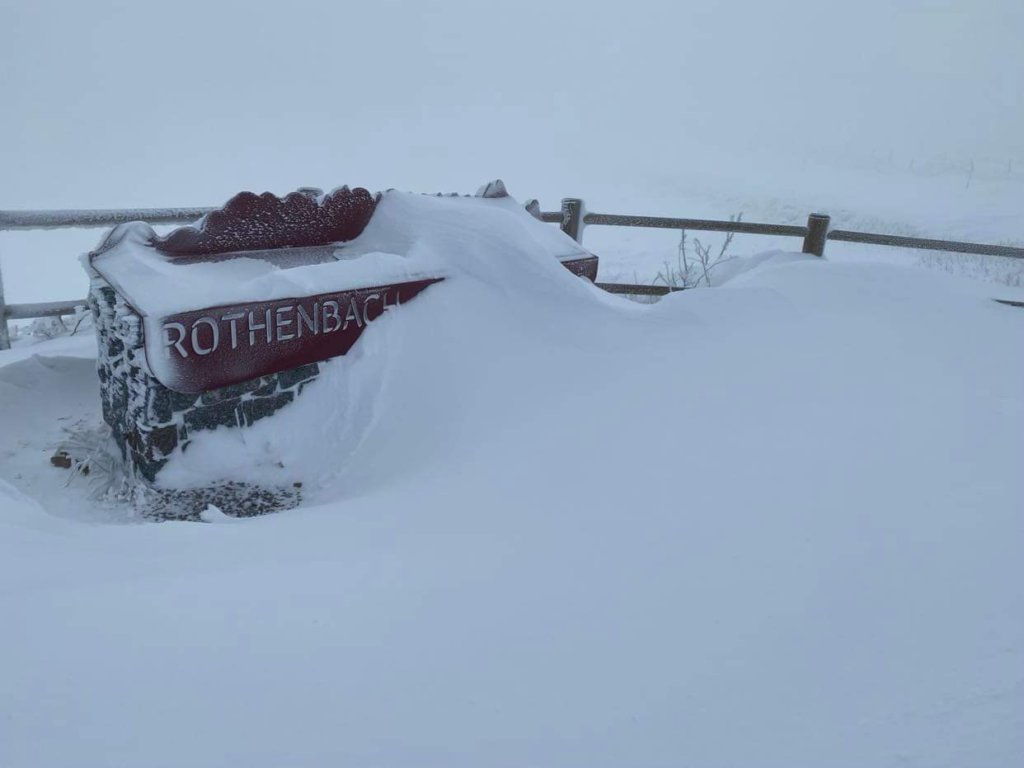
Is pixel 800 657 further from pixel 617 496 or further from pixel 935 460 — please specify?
pixel 935 460

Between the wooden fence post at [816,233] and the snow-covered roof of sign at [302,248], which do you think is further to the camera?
the wooden fence post at [816,233]

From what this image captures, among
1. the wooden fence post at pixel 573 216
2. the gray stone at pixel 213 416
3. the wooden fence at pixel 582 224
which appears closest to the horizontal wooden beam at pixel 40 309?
the wooden fence at pixel 582 224

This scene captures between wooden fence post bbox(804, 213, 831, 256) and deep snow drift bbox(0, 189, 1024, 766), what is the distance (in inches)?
104

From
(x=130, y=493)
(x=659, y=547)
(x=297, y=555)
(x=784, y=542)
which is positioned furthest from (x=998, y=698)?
(x=130, y=493)

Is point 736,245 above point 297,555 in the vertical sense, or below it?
above

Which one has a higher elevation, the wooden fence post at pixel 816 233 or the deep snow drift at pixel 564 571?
the wooden fence post at pixel 816 233

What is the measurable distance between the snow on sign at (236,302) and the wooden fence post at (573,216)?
7.85ft

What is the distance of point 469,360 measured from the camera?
133 inches

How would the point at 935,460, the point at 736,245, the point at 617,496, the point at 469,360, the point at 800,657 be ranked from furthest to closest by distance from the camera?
the point at 736,245 → the point at 469,360 → the point at 935,460 → the point at 617,496 → the point at 800,657

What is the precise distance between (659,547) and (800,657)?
51cm

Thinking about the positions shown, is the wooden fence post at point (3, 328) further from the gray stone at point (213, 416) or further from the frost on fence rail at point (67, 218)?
the gray stone at point (213, 416)

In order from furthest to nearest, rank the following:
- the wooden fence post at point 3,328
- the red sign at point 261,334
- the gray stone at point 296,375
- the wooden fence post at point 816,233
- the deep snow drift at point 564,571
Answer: the wooden fence post at point 816,233
the wooden fence post at point 3,328
the gray stone at point 296,375
the red sign at point 261,334
the deep snow drift at point 564,571

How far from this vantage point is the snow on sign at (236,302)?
117 inches

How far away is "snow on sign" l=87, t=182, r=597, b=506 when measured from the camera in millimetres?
2971
